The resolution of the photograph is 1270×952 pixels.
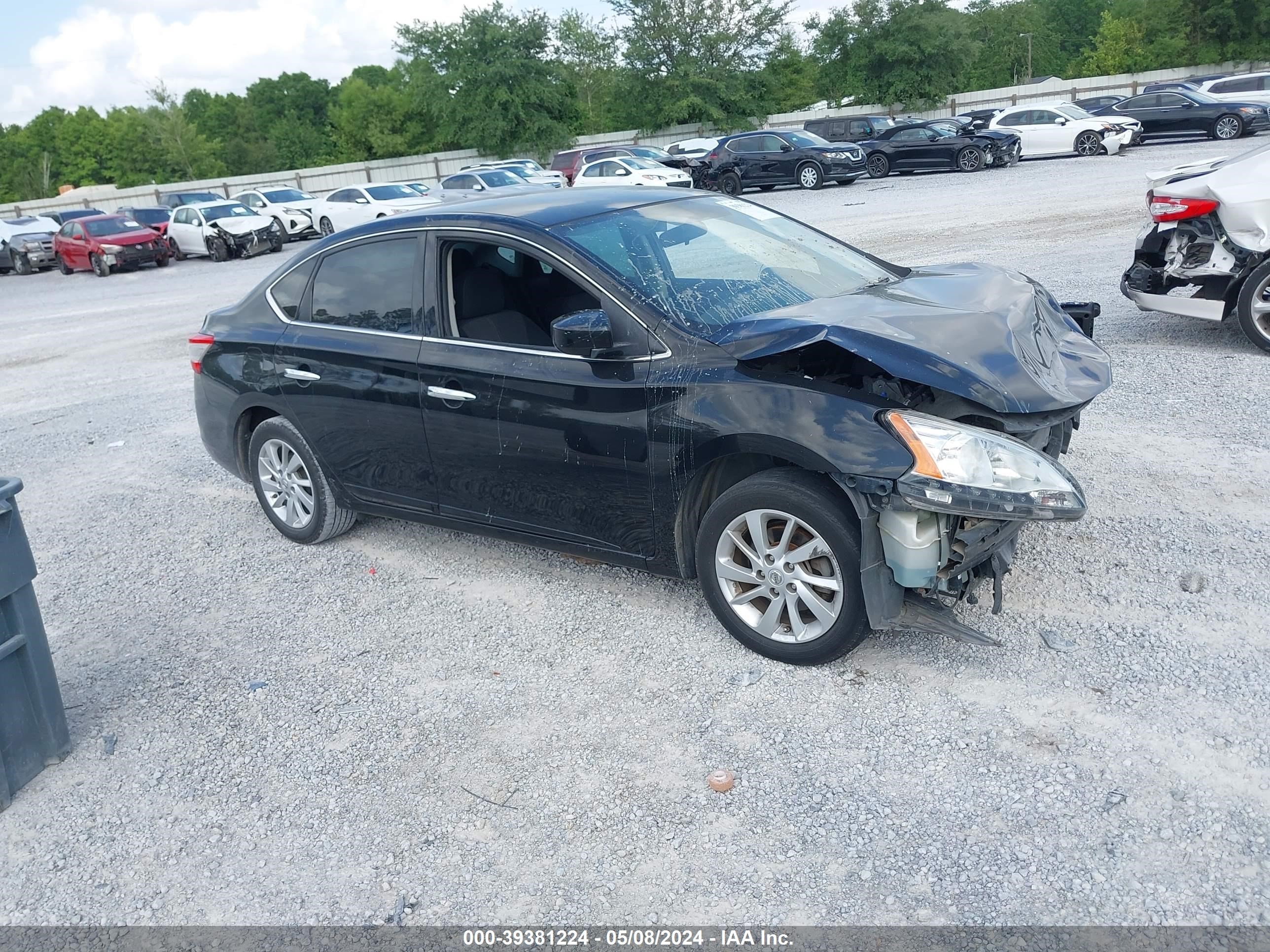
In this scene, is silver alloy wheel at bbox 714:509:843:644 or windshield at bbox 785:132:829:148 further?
windshield at bbox 785:132:829:148

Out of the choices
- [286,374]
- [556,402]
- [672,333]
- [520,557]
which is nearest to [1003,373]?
[672,333]

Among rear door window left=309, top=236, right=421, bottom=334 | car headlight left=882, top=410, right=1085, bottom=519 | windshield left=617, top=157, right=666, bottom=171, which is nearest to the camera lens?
car headlight left=882, top=410, right=1085, bottom=519

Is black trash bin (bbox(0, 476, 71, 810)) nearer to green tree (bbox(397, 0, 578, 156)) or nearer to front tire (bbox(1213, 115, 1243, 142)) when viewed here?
front tire (bbox(1213, 115, 1243, 142))

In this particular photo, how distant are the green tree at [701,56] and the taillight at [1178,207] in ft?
143

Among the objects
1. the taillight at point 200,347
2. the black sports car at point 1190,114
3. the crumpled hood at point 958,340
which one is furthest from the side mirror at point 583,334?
the black sports car at point 1190,114

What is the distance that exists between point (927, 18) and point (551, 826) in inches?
1972

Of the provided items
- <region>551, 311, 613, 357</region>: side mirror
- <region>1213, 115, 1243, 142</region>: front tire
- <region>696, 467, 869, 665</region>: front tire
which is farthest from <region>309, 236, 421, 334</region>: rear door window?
<region>1213, 115, 1243, 142</region>: front tire

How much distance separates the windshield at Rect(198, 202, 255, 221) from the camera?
84.8 feet

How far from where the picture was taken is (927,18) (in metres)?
46.7

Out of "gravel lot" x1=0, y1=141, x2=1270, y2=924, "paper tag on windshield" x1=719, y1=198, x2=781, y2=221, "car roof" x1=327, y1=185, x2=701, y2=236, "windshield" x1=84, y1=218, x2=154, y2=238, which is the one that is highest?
"windshield" x1=84, y1=218, x2=154, y2=238

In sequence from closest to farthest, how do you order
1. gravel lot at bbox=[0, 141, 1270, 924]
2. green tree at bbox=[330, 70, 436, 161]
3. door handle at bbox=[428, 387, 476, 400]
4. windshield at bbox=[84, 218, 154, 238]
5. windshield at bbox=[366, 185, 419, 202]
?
gravel lot at bbox=[0, 141, 1270, 924]
door handle at bbox=[428, 387, 476, 400]
windshield at bbox=[84, 218, 154, 238]
windshield at bbox=[366, 185, 419, 202]
green tree at bbox=[330, 70, 436, 161]

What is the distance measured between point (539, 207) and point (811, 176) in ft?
79.0

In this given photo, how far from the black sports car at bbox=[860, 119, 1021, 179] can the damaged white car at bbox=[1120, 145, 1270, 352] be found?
805 inches

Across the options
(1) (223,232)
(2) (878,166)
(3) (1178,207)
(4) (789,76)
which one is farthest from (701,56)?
(3) (1178,207)
